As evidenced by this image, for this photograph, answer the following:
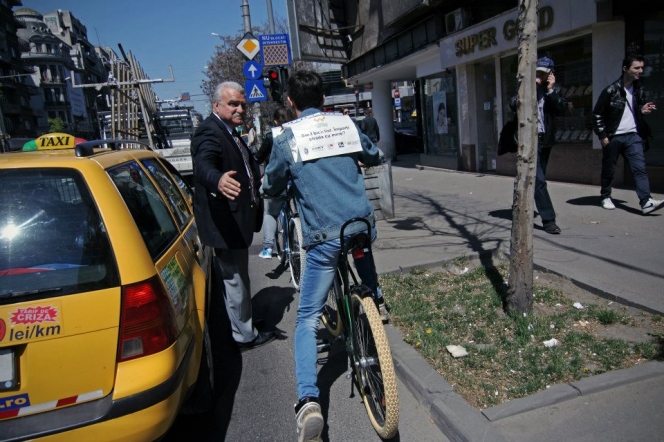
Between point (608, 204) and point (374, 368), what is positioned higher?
point (374, 368)

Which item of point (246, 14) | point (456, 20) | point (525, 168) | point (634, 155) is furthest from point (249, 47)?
point (525, 168)

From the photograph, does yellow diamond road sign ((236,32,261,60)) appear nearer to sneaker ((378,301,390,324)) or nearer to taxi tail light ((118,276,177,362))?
sneaker ((378,301,390,324))

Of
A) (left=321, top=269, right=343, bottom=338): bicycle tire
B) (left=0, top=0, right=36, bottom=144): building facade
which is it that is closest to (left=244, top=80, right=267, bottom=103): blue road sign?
(left=321, top=269, right=343, bottom=338): bicycle tire

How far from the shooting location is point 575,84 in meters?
9.36

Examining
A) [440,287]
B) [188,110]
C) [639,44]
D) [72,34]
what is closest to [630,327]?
[440,287]

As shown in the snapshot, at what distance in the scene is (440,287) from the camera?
184 inches

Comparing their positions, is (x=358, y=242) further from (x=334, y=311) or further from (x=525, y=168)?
(x=525, y=168)

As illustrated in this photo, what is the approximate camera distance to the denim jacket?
2.65 metres

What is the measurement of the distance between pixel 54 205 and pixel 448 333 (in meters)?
2.77

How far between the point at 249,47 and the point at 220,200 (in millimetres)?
10627

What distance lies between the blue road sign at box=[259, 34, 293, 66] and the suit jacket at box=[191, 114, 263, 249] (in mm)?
9309

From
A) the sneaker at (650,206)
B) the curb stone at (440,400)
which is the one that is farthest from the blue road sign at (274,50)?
the curb stone at (440,400)

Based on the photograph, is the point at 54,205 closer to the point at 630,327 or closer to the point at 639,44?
the point at 630,327

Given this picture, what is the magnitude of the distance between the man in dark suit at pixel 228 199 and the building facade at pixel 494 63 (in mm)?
6779
